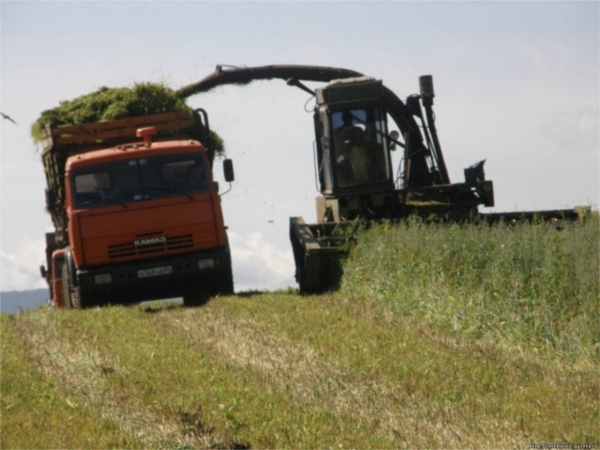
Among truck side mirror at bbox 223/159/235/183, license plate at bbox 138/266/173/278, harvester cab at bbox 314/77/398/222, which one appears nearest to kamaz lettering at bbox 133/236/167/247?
license plate at bbox 138/266/173/278

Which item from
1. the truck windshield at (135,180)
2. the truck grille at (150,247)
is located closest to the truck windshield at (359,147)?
the truck windshield at (135,180)

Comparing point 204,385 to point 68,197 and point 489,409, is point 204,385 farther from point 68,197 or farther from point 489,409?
point 68,197

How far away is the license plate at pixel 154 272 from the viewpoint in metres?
19.4

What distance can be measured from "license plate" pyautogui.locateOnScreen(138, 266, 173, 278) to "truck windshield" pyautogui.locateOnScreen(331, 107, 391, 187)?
19.0 ft

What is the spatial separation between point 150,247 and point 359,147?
6283 mm

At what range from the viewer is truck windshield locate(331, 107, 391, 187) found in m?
24.0

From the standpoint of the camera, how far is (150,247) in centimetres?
1952

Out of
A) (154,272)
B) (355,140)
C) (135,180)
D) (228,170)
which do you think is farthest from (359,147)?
(154,272)

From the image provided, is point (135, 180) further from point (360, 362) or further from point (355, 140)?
point (360, 362)

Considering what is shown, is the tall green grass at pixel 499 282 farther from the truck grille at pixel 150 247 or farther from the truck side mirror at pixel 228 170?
the truck side mirror at pixel 228 170

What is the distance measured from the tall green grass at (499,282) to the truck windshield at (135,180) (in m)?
3.42

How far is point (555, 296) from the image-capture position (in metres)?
12.5

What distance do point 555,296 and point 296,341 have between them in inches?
114

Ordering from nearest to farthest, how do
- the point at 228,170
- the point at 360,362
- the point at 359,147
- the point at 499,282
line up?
Answer: the point at 360,362
the point at 499,282
the point at 228,170
the point at 359,147
